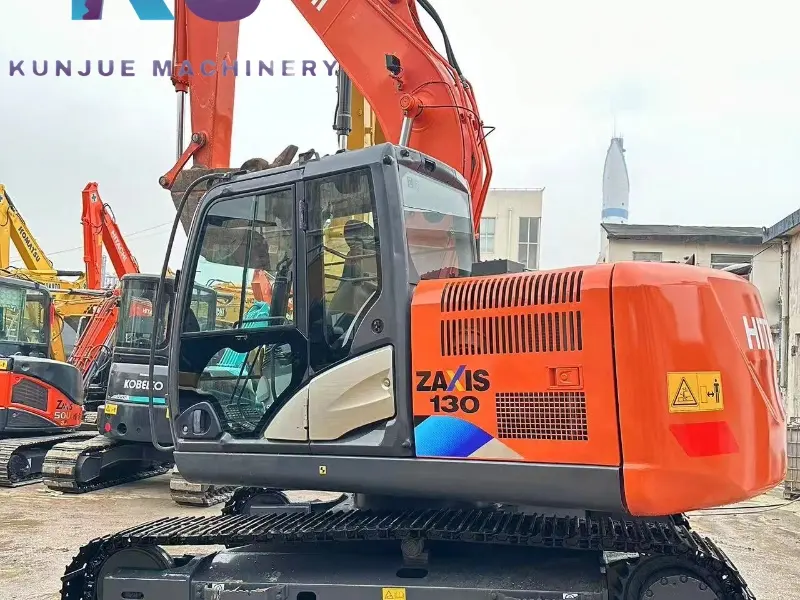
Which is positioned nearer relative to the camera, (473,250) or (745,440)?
(745,440)

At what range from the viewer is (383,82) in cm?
625

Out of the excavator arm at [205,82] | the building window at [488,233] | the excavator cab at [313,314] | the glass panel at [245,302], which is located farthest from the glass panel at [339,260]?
the building window at [488,233]

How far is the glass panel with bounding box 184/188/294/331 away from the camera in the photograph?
13.9 ft

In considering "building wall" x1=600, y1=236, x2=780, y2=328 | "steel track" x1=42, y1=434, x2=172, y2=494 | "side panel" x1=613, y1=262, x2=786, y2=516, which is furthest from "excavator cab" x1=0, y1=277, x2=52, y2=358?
"building wall" x1=600, y1=236, x2=780, y2=328

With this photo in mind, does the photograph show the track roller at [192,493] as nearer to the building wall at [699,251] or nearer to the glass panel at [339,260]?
the glass panel at [339,260]

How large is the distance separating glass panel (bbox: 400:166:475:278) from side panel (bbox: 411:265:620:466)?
1.04 ft

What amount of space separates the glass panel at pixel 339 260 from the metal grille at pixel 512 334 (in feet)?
1.62

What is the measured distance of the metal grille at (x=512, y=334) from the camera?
3.58m

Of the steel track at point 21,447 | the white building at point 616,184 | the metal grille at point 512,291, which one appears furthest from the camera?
the white building at point 616,184

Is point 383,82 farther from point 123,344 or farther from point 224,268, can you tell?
point 123,344

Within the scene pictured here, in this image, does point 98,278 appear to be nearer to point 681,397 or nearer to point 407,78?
point 407,78

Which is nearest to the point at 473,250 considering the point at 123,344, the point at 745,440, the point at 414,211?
the point at 414,211

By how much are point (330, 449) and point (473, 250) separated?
5.51ft

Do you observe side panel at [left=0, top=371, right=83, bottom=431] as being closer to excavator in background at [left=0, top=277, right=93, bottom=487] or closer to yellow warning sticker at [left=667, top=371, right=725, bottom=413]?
excavator in background at [left=0, top=277, right=93, bottom=487]
